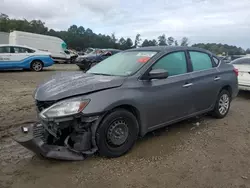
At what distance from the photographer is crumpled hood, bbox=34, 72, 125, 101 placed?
11.0 ft

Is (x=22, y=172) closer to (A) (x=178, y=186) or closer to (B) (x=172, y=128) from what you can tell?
(A) (x=178, y=186)

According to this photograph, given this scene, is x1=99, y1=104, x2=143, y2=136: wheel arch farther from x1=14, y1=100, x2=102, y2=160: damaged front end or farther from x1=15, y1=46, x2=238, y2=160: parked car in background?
x1=14, y1=100, x2=102, y2=160: damaged front end

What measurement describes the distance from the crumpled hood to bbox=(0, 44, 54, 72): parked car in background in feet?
36.4

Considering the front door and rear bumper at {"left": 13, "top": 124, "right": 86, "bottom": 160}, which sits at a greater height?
the front door

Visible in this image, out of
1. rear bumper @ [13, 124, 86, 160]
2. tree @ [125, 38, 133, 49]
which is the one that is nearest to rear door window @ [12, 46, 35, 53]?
rear bumper @ [13, 124, 86, 160]

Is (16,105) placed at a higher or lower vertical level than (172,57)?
lower

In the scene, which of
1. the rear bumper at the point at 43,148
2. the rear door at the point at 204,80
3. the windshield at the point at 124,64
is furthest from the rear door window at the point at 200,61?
the rear bumper at the point at 43,148

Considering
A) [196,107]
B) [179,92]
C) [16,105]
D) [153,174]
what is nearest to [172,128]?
[196,107]

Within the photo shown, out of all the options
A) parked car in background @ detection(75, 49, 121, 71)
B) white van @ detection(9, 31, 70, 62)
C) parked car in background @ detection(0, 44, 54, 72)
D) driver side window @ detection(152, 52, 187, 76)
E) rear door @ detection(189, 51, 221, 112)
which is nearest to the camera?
driver side window @ detection(152, 52, 187, 76)

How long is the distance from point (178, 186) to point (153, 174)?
14.5 inches

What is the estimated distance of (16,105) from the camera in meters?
6.47

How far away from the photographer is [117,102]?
3.48 metres

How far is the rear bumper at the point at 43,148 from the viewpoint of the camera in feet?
10.3

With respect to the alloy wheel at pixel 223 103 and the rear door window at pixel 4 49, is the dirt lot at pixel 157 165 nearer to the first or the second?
the alloy wheel at pixel 223 103
